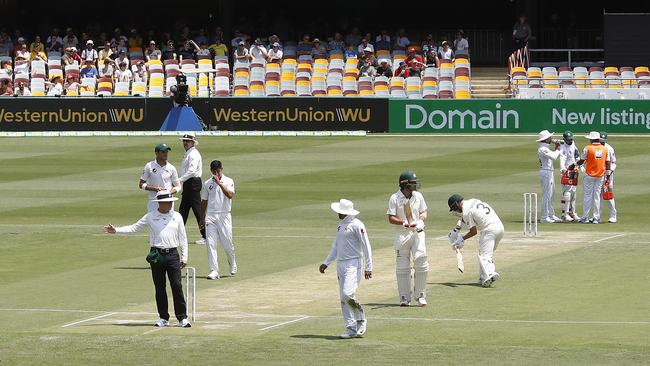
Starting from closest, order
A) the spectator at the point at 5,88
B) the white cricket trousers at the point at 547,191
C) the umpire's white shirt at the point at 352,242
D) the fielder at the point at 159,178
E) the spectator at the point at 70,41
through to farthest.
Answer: the umpire's white shirt at the point at 352,242 → the fielder at the point at 159,178 → the white cricket trousers at the point at 547,191 → the spectator at the point at 5,88 → the spectator at the point at 70,41

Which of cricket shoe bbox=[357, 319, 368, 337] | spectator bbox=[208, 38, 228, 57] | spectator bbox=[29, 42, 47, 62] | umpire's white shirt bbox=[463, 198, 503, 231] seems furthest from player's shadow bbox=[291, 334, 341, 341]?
spectator bbox=[29, 42, 47, 62]

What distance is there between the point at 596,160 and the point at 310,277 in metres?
9.45

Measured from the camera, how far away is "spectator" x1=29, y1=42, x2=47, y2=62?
54.3 m

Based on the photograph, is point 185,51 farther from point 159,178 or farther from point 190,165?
point 159,178

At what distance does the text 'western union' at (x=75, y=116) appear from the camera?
48781mm

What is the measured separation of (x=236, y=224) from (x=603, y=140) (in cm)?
782

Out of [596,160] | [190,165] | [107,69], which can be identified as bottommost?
[596,160]

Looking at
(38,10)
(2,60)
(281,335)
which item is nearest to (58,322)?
(281,335)

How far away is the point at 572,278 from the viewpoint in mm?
22391

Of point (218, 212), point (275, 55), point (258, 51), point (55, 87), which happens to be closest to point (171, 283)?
point (218, 212)

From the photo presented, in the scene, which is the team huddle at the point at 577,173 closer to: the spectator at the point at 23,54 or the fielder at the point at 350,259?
the fielder at the point at 350,259

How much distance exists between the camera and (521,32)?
52594mm

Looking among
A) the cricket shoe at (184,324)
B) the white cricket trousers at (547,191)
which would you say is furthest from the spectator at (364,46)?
the cricket shoe at (184,324)

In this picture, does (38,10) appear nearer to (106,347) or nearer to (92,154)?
(92,154)
